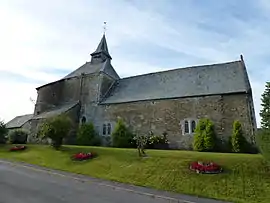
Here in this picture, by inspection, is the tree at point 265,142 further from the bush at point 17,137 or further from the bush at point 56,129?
the bush at point 17,137

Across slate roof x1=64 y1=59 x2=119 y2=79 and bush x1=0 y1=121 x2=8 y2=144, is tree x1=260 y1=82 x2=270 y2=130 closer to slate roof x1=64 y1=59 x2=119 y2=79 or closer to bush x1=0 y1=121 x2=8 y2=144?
slate roof x1=64 y1=59 x2=119 y2=79

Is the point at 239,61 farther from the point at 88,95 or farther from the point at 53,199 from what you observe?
the point at 53,199

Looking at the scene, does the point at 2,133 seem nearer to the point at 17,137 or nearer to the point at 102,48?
the point at 17,137

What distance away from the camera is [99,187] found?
12.4m

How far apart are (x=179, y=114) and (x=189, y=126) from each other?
1.56 m

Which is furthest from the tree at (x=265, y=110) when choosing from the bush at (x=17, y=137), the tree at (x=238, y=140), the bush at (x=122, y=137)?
the bush at (x=17, y=137)

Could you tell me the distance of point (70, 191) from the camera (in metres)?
11.2

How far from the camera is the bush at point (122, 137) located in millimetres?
A: 26875

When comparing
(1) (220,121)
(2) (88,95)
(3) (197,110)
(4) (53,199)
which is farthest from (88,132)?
(4) (53,199)

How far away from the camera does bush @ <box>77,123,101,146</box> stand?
1129 inches

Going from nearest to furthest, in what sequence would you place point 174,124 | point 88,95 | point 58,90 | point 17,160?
point 17,160, point 174,124, point 88,95, point 58,90

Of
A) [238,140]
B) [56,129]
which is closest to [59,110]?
[56,129]

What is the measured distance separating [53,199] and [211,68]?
2381 cm

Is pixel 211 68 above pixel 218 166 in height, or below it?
above
